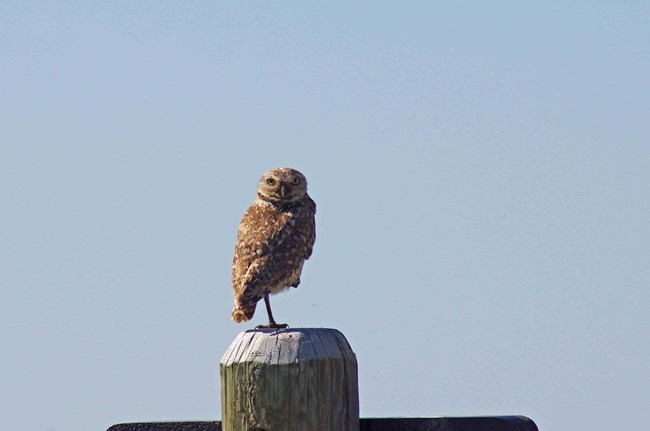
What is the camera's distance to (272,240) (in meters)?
8.33

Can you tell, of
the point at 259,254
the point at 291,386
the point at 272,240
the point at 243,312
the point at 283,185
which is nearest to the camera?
the point at 291,386

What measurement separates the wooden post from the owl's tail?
135 inches

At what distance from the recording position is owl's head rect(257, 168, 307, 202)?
938 cm

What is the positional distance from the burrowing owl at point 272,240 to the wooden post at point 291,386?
10.1 ft

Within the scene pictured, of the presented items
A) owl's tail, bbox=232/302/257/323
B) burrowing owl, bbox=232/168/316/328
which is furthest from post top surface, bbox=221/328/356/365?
owl's tail, bbox=232/302/257/323

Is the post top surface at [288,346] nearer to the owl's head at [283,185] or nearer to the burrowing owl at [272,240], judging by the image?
the burrowing owl at [272,240]

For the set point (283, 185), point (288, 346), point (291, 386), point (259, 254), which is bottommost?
point (291, 386)

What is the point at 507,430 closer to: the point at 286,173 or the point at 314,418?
the point at 314,418

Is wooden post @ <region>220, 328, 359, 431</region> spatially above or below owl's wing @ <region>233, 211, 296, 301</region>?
below

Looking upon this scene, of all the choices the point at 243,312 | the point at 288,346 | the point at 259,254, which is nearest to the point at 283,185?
the point at 259,254

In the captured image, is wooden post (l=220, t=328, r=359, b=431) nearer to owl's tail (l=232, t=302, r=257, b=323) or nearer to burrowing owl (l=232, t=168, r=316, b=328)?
burrowing owl (l=232, t=168, r=316, b=328)

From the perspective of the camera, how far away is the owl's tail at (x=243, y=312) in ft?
25.2

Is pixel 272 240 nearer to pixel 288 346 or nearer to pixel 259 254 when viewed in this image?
pixel 259 254

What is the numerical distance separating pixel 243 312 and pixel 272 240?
2.48ft
